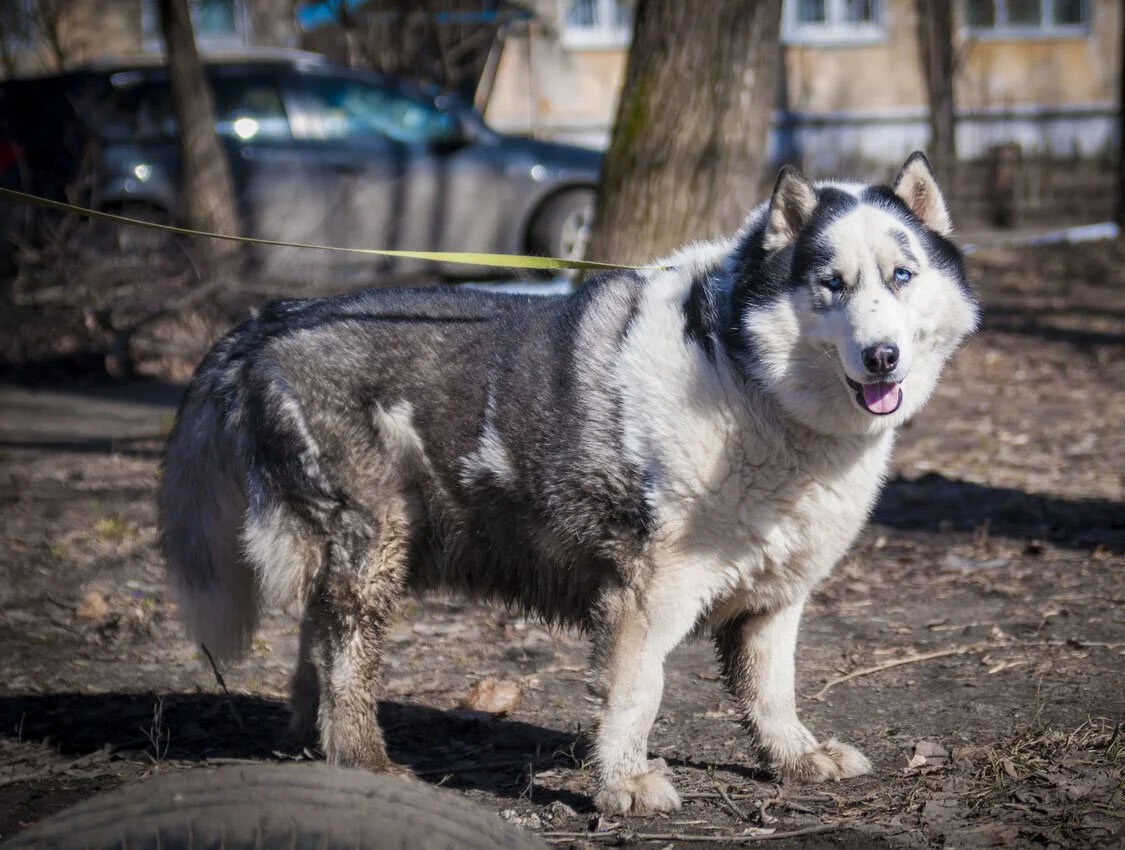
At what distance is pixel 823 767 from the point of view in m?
3.89

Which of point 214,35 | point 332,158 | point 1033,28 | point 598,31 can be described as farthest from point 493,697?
point 1033,28

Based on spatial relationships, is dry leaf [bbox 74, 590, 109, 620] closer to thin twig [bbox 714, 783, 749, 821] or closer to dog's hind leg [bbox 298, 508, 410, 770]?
dog's hind leg [bbox 298, 508, 410, 770]

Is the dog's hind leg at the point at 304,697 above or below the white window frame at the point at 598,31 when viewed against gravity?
below

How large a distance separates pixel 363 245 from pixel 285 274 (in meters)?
1.47

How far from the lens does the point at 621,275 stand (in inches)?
160

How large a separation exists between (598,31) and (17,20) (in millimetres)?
11706

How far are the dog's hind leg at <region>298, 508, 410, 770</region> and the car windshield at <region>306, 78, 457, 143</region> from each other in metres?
8.60

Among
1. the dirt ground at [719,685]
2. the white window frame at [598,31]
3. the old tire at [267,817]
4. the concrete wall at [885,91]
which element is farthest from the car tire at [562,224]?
A: the white window frame at [598,31]

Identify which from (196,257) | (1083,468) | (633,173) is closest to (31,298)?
(196,257)

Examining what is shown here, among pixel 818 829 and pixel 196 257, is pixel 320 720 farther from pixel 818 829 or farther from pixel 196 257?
pixel 196 257

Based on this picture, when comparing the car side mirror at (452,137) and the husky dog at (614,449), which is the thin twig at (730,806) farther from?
the car side mirror at (452,137)

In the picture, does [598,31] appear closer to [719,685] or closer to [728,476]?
[719,685]

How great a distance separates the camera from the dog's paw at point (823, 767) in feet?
12.8

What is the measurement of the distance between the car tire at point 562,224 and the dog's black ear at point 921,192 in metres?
8.61
